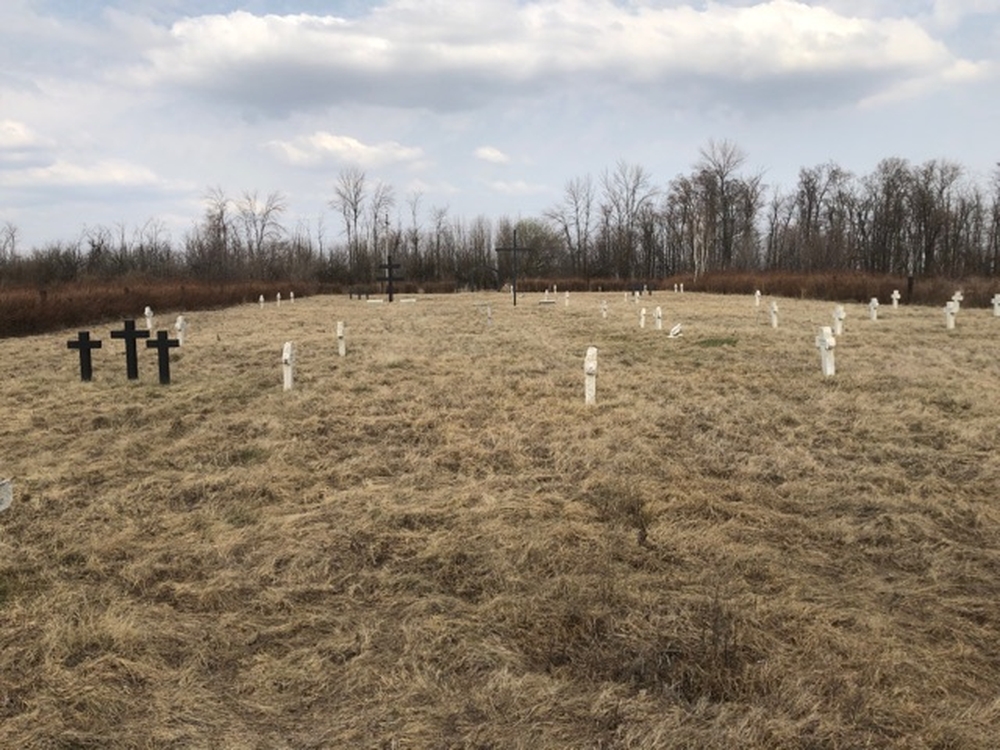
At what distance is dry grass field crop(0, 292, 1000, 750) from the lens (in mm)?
2955

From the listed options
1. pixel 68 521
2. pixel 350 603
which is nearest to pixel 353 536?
pixel 350 603

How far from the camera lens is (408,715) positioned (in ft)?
9.70

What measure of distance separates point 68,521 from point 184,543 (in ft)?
3.81

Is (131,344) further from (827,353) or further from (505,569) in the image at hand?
(827,353)

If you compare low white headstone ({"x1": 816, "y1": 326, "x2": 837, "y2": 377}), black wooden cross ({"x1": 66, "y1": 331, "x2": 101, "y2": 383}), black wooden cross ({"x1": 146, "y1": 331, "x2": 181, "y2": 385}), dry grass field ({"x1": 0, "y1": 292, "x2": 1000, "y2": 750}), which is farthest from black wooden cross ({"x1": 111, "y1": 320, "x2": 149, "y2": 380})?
low white headstone ({"x1": 816, "y1": 326, "x2": 837, "y2": 377})

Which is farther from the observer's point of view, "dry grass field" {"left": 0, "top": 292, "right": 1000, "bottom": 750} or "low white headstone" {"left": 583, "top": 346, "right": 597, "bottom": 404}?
"low white headstone" {"left": 583, "top": 346, "right": 597, "bottom": 404}

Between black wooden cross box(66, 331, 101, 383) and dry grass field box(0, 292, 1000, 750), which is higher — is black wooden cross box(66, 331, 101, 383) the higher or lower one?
the higher one

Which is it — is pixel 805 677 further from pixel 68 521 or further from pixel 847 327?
pixel 847 327

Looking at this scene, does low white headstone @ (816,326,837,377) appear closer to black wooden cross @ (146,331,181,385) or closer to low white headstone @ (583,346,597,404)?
low white headstone @ (583,346,597,404)

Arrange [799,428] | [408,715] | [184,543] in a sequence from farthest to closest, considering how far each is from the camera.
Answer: [799,428] < [184,543] < [408,715]

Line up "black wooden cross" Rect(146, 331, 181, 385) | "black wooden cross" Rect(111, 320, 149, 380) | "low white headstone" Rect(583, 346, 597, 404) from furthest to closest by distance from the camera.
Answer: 1. "black wooden cross" Rect(111, 320, 149, 380)
2. "black wooden cross" Rect(146, 331, 181, 385)
3. "low white headstone" Rect(583, 346, 597, 404)

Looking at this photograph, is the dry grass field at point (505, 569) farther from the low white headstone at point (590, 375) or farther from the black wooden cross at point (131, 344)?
the black wooden cross at point (131, 344)

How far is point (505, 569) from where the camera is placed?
4414 mm

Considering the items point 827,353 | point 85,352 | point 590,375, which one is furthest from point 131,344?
point 827,353
